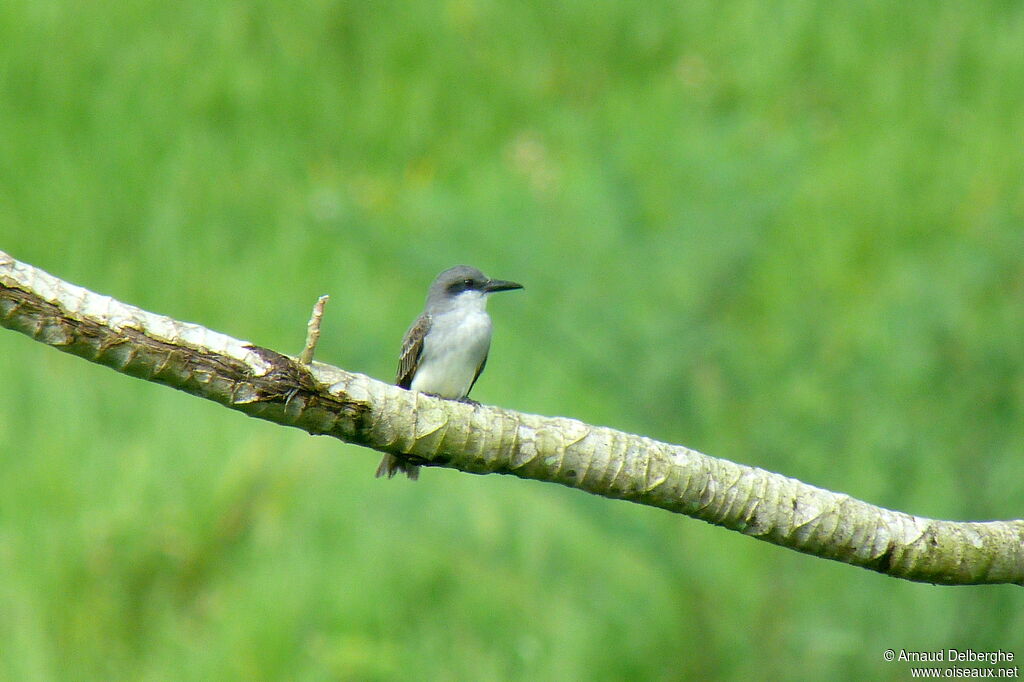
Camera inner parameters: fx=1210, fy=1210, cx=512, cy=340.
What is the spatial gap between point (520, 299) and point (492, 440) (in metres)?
3.61

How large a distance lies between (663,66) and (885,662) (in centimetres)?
728

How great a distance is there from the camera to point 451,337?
5.86 m

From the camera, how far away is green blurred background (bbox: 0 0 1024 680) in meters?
6.75

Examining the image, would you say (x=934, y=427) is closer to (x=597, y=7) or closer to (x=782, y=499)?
(x=782, y=499)

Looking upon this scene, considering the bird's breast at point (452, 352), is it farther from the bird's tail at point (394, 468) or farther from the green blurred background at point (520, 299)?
the green blurred background at point (520, 299)

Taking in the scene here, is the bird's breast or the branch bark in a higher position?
the bird's breast

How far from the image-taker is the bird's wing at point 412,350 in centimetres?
602

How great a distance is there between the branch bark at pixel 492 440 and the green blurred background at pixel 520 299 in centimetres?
293

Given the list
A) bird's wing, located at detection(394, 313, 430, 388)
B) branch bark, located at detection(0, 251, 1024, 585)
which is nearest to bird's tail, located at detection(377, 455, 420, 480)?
bird's wing, located at detection(394, 313, 430, 388)

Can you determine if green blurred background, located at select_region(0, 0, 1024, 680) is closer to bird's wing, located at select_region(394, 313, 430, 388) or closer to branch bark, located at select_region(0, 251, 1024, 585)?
bird's wing, located at select_region(394, 313, 430, 388)

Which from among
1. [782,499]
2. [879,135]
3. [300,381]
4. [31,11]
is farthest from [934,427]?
A: [31,11]

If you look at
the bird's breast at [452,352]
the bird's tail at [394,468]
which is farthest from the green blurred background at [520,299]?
the bird's tail at [394,468]

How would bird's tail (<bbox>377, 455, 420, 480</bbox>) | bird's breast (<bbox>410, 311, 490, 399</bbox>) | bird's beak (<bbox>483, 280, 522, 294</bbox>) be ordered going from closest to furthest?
bird's tail (<bbox>377, 455, 420, 480</bbox>), bird's beak (<bbox>483, 280, 522, 294</bbox>), bird's breast (<bbox>410, 311, 490, 399</bbox>)

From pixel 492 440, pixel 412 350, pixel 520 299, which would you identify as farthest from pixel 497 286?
pixel 492 440
